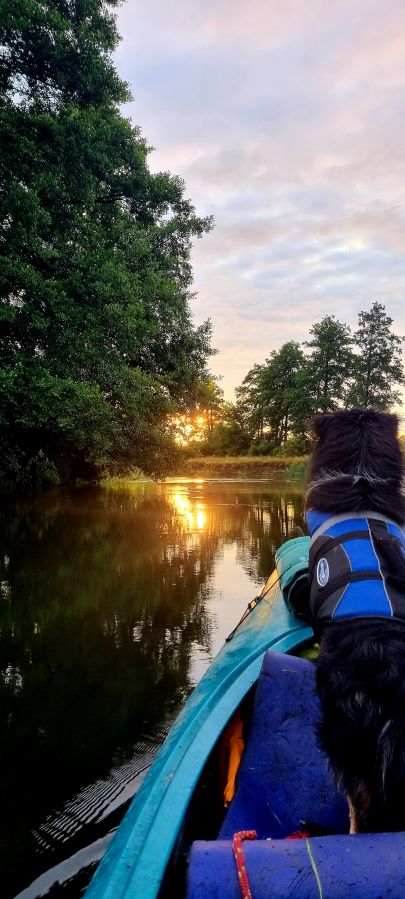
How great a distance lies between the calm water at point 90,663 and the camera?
252 cm

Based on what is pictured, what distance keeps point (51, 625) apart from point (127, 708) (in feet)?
7.31

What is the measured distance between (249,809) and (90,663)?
3.02 metres

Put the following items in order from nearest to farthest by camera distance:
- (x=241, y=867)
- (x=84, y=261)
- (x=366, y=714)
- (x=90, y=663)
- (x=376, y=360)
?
(x=241, y=867)
(x=366, y=714)
(x=90, y=663)
(x=84, y=261)
(x=376, y=360)

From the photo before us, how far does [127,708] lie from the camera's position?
3820mm

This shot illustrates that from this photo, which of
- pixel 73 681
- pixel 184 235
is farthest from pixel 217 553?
pixel 184 235

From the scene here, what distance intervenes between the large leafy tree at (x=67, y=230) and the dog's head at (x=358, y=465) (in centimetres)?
859

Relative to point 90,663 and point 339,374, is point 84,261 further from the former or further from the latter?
point 339,374

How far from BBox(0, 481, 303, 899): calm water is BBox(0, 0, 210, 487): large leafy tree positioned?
370 centimetres

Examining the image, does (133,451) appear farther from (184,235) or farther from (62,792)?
(62,792)

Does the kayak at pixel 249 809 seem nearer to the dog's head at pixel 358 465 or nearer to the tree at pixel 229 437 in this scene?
the dog's head at pixel 358 465

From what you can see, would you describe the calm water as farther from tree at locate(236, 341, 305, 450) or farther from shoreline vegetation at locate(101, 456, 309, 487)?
tree at locate(236, 341, 305, 450)

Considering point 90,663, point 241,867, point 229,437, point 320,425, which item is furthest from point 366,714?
point 229,437

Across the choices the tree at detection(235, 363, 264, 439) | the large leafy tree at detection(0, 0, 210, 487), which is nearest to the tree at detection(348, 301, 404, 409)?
the tree at detection(235, 363, 264, 439)

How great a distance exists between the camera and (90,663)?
15.3 feet
